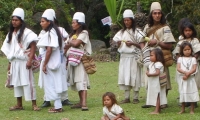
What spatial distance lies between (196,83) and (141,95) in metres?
2.65

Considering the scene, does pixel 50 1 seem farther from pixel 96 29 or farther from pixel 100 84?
pixel 100 84

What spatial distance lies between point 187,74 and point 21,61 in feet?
9.62

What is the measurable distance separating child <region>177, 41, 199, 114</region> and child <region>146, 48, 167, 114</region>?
13.2 inches

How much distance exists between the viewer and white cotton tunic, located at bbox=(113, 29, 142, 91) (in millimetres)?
9727

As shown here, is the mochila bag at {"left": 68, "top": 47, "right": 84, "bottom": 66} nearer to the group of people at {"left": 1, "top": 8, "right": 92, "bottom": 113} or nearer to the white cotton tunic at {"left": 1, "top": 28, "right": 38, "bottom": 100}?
the group of people at {"left": 1, "top": 8, "right": 92, "bottom": 113}

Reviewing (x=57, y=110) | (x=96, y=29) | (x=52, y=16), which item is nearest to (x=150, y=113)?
(x=57, y=110)

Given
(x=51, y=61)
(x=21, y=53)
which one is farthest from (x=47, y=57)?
(x=21, y=53)

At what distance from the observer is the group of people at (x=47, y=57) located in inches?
352

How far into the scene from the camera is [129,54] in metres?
9.78

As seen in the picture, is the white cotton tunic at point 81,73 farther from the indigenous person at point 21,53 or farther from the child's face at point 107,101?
the child's face at point 107,101

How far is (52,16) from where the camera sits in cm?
906

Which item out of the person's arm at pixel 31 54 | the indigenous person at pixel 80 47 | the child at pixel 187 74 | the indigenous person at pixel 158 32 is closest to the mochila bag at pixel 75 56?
the indigenous person at pixel 80 47

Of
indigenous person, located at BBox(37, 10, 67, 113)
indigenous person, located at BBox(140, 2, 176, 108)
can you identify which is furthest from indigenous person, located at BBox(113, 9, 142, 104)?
indigenous person, located at BBox(37, 10, 67, 113)

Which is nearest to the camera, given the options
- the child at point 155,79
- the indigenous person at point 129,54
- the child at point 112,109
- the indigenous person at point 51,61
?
the child at point 112,109
